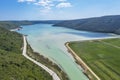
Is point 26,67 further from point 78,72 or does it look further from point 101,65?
point 101,65

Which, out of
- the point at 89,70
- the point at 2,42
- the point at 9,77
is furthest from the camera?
the point at 2,42

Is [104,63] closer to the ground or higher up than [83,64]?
higher up

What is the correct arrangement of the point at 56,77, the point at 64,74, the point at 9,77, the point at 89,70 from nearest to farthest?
the point at 9,77 < the point at 56,77 < the point at 64,74 < the point at 89,70

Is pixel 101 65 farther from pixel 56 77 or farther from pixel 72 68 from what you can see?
pixel 56 77

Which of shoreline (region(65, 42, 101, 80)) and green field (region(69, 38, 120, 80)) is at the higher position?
green field (region(69, 38, 120, 80))

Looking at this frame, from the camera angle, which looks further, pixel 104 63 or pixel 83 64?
pixel 83 64

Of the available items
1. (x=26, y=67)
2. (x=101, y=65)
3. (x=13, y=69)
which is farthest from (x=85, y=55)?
(x=13, y=69)

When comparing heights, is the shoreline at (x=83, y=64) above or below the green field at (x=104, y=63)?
below

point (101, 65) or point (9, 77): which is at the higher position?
point (9, 77)

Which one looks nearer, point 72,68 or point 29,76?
point 29,76

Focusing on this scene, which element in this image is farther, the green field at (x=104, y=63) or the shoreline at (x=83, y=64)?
the shoreline at (x=83, y=64)

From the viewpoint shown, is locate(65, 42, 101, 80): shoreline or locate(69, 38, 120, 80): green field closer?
locate(69, 38, 120, 80): green field
